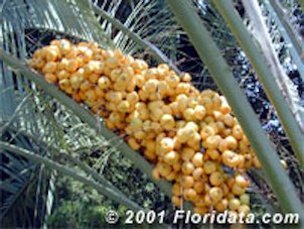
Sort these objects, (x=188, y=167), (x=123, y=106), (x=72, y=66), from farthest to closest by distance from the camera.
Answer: (x=72, y=66) → (x=123, y=106) → (x=188, y=167)

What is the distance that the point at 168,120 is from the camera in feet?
4.66

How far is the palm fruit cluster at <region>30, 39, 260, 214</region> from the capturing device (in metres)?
1.36

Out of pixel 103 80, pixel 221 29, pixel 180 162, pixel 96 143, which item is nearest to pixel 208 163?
pixel 180 162

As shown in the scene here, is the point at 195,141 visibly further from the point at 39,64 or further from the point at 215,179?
the point at 39,64

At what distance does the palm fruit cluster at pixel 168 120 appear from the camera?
1.36 metres

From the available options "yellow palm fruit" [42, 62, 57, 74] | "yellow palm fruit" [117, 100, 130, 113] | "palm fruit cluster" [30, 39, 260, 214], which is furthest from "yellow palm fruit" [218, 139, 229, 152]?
"yellow palm fruit" [42, 62, 57, 74]

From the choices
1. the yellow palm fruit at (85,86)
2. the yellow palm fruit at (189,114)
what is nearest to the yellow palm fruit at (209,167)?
the yellow palm fruit at (189,114)

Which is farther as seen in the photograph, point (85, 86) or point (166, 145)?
point (85, 86)

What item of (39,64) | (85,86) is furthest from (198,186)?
(39,64)

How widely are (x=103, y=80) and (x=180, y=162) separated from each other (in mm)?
256

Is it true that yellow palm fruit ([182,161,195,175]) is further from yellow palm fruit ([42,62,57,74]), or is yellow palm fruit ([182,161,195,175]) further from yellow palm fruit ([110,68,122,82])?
yellow palm fruit ([42,62,57,74])

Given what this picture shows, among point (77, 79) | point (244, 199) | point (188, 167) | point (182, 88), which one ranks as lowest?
point (244, 199)

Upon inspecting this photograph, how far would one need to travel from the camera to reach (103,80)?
4.98ft

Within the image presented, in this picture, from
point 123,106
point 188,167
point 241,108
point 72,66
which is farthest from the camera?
point 72,66
